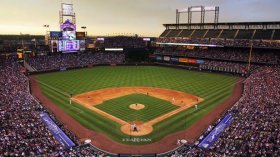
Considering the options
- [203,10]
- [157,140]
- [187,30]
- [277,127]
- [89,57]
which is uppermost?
[203,10]

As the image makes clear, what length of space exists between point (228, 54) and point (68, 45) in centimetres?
4629

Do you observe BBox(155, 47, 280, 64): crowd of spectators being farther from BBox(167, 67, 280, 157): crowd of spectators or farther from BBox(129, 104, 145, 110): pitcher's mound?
BBox(129, 104, 145, 110): pitcher's mound

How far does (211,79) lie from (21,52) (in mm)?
50782

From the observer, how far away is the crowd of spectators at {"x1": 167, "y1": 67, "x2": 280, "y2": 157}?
63.7 ft

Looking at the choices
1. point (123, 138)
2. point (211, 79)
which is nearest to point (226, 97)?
point (211, 79)

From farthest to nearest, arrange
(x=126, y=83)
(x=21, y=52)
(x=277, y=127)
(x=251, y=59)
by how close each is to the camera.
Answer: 1. (x=21, y=52)
2. (x=251, y=59)
3. (x=126, y=83)
4. (x=277, y=127)

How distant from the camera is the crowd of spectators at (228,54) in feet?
192

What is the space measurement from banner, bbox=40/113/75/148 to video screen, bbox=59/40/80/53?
4217cm

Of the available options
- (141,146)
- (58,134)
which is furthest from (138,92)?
(58,134)

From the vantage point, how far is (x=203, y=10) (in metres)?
80.2

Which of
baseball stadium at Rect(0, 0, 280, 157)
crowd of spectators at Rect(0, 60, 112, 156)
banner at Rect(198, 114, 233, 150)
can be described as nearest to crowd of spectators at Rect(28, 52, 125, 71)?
baseball stadium at Rect(0, 0, 280, 157)

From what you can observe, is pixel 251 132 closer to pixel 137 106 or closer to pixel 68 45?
pixel 137 106

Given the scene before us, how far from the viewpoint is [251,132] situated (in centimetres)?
2220

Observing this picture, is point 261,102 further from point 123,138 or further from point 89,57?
point 89,57
